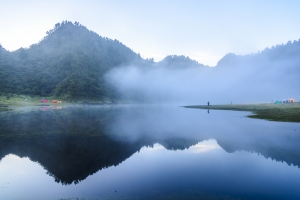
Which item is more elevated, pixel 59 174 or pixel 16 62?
pixel 16 62

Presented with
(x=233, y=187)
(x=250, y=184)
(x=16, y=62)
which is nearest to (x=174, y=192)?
(x=233, y=187)

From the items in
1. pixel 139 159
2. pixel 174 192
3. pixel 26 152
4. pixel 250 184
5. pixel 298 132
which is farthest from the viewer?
pixel 298 132

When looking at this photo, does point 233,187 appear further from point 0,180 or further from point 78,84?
point 78,84

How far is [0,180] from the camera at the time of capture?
14.5 meters

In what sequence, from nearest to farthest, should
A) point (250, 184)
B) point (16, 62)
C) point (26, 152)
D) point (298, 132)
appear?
point (250, 184)
point (26, 152)
point (298, 132)
point (16, 62)

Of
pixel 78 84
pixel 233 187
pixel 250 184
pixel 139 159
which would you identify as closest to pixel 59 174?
pixel 139 159

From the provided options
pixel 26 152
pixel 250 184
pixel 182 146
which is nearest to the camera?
pixel 250 184

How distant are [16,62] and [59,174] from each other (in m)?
219

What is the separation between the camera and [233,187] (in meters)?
13.4

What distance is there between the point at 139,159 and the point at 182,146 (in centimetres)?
637

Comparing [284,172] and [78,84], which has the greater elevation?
[78,84]

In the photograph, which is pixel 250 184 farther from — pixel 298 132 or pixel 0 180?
pixel 298 132

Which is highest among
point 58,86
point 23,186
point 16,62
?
point 16,62

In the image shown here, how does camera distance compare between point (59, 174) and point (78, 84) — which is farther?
point (78, 84)
